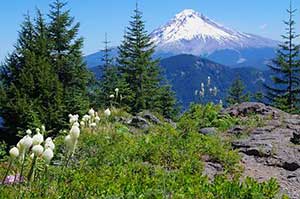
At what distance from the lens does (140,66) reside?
121 feet

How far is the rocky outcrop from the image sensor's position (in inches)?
302

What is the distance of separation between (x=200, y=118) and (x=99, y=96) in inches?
959

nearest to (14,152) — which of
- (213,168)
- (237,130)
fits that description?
(213,168)

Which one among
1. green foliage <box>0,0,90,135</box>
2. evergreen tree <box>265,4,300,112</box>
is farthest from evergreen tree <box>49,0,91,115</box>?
evergreen tree <box>265,4,300,112</box>

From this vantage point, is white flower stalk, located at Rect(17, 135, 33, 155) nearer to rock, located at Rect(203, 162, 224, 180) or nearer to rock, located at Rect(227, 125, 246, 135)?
rock, located at Rect(203, 162, 224, 180)

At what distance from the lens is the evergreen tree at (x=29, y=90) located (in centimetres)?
2377

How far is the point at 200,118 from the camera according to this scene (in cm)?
1314

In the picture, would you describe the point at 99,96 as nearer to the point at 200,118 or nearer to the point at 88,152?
the point at 200,118

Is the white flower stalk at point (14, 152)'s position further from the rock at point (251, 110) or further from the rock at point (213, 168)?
the rock at point (251, 110)

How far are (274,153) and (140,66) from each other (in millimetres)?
28164

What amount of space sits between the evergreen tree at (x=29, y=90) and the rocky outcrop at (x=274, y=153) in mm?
13454

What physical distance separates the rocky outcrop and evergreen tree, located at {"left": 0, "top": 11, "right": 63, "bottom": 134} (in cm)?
1345

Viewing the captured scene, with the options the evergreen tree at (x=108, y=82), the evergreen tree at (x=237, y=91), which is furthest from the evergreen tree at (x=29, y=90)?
the evergreen tree at (x=237, y=91)

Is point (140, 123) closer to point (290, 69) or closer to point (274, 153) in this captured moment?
point (274, 153)
